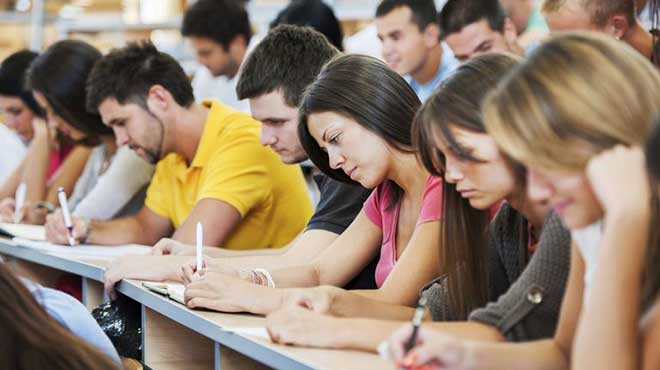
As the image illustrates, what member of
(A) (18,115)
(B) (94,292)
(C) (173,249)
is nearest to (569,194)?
(C) (173,249)

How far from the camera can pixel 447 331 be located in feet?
5.81

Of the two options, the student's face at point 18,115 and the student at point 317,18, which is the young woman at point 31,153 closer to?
the student's face at point 18,115

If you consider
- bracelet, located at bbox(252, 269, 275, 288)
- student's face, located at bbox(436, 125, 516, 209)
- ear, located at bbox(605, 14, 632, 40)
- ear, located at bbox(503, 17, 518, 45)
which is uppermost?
student's face, located at bbox(436, 125, 516, 209)

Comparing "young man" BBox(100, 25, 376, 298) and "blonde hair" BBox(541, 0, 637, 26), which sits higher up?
"blonde hair" BBox(541, 0, 637, 26)

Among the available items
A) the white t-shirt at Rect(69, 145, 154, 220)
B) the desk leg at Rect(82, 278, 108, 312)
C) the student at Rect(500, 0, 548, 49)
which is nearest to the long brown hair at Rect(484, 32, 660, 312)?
the desk leg at Rect(82, 278, 108, 312)

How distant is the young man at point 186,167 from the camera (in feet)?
11.4

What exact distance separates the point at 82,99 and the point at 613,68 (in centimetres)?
317

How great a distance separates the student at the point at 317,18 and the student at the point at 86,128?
1.19 m

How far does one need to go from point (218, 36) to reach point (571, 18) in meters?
2.55

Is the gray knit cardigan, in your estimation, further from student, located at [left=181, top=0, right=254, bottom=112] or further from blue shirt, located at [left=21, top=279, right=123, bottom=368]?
student, located at [left=181, top=0, right=254, bottom=112]

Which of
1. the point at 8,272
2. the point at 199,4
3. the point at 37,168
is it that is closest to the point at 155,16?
the point at 199,4

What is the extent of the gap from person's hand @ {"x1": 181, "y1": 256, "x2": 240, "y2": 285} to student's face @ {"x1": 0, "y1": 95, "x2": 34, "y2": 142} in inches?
117

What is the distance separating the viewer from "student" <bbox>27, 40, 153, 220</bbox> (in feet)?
14.0

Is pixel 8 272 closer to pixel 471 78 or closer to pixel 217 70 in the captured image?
pixel 471 78
